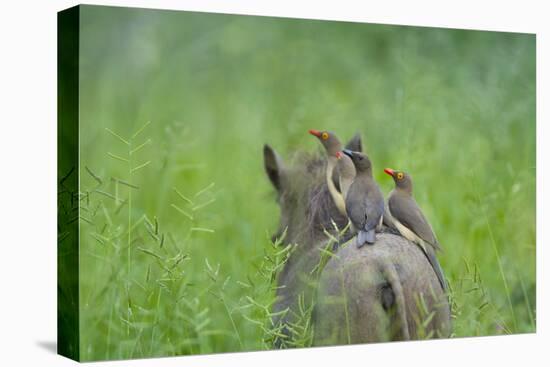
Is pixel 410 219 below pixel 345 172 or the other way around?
below

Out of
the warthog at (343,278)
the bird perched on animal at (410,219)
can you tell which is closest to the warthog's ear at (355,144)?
the warthog at (343,278)

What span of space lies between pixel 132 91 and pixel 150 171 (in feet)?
1.65

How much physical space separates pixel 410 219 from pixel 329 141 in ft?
2.35

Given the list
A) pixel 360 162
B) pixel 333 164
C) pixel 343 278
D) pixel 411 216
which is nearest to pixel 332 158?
pixel 333 164

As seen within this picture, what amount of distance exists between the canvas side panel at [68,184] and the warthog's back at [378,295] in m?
1.46

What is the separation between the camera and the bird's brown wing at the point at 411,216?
24.3 feet

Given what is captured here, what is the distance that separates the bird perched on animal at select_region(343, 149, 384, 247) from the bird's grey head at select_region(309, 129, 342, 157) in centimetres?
7

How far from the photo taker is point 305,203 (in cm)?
729

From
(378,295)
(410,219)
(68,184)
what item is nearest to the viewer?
(378,295)

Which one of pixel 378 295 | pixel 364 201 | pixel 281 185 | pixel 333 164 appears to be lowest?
pixel 378 295

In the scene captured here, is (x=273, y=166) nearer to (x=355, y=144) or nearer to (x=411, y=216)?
(x=355, y=144)

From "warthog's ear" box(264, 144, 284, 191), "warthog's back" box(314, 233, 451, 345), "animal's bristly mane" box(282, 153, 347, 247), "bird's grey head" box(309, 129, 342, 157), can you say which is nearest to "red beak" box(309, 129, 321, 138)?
"bird's grey head" box(309, 129, 342, 157)

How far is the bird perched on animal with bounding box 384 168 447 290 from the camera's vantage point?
736 cm

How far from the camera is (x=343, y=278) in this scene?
6.80 metres
